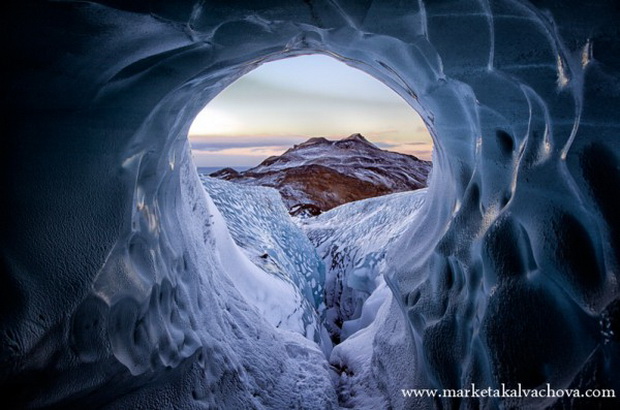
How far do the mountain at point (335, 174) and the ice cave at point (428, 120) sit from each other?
1153 cm

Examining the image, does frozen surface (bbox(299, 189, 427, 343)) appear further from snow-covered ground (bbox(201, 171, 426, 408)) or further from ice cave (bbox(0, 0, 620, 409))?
ice cave (bbox(0, 0, 620, 409))

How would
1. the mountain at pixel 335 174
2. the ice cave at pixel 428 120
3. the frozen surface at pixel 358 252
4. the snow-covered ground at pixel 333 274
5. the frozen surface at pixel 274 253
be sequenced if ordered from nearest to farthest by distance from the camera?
the ice cave at pixel 428 120
the snow-covered ground at pixel 333 274
the frozen surface at pixel 274 253
the frozen surface at pixel 358 252
the mountain at pixel 335 174

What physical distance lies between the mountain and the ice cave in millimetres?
11535

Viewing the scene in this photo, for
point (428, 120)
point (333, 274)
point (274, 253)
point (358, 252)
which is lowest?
point (333, 274)

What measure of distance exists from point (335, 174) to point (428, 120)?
1447 centimetres

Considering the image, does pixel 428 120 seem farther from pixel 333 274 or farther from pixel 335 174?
pixel 335 174

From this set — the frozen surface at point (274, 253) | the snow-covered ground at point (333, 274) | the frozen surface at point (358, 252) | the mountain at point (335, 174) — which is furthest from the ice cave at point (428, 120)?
the mountain at point (335, 174)

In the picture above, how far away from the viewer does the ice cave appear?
119 cm

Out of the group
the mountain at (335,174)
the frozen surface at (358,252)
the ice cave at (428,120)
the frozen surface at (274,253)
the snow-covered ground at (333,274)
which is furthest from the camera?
the mountain at (335,174)

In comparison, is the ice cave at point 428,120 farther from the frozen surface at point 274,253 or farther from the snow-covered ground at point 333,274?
the frozen surface at point 274,253

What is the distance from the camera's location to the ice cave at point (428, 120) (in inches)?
47.0

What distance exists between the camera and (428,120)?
206 centimetres

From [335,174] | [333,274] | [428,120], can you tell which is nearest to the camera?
[428,120]

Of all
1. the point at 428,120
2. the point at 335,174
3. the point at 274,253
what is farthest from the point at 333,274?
the point at 335,174
